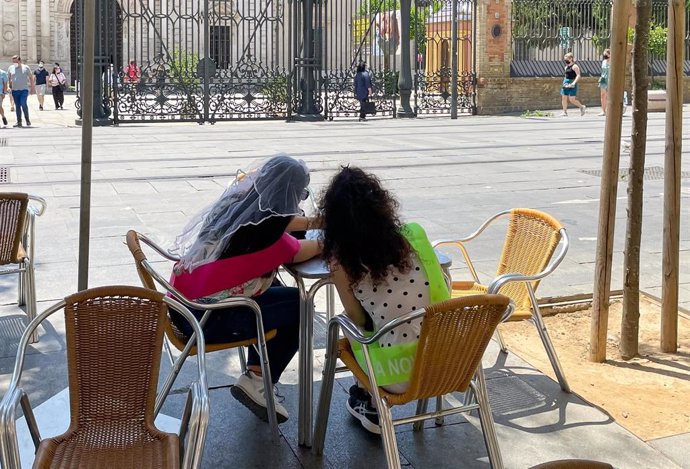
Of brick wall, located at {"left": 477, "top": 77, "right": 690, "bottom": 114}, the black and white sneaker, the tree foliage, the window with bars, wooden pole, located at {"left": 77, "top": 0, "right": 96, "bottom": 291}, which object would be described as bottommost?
the black and white sneaker

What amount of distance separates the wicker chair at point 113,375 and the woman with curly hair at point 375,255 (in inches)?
25.1

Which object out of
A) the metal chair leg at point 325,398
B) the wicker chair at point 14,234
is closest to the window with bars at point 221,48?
the wicker chair at point 14,234

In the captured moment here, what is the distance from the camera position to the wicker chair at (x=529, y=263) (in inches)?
176

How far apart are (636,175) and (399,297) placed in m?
2.15

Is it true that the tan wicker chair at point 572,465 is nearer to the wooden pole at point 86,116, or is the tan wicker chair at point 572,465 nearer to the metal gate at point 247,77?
the wooden pole at point 86,116

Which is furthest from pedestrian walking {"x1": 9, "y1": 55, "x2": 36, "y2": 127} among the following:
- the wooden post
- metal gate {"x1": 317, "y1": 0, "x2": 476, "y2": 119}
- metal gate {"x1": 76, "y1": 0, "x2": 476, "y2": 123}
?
the wooden post

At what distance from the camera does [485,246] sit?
7.89 m

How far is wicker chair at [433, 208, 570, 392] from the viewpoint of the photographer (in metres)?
4.47

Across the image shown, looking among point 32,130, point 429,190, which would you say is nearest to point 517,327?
point 429,190

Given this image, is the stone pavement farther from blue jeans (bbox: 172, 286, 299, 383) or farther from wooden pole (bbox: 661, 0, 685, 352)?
wooden pole (bbox: 661, 0, 685, 352)

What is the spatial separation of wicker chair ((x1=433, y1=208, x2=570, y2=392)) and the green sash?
0.79 m

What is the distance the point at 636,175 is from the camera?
16.4 feet

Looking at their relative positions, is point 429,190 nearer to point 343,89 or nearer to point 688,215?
point 688,215

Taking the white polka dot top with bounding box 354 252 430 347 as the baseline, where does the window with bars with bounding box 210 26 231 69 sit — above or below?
above
